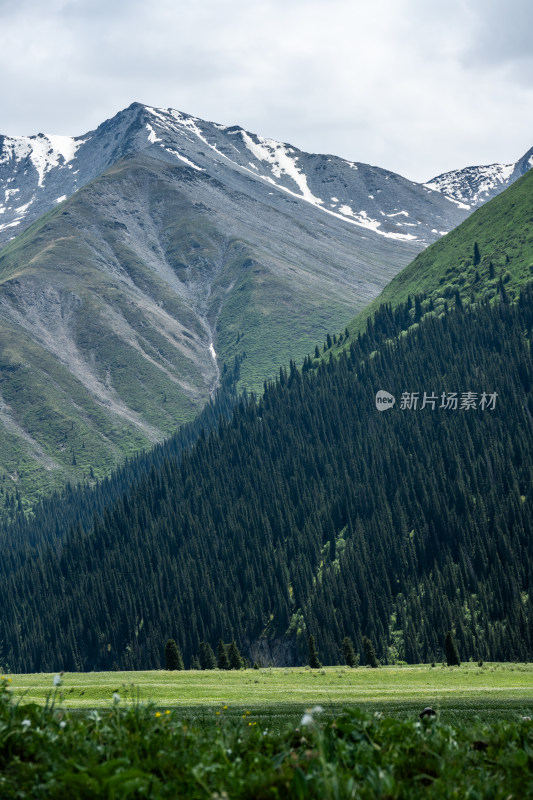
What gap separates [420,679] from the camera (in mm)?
70375

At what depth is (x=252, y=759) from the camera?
1307 cm

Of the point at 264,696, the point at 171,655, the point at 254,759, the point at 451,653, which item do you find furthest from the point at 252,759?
the point at 451,653

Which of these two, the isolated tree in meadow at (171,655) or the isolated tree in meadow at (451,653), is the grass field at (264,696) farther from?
the isolated tree in meadow at (451,653)

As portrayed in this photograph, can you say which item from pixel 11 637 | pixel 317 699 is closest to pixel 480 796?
pixel 317 699

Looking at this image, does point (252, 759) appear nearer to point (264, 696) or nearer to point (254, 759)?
point (254, 759)

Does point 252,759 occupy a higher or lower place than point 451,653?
higher

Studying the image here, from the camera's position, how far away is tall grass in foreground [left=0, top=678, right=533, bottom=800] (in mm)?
11484

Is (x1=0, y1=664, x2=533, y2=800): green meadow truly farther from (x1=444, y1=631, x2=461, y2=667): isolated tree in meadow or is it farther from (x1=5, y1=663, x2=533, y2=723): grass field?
(x1=444, y1=631, x2=461, y2=667): isolated tree in meadow

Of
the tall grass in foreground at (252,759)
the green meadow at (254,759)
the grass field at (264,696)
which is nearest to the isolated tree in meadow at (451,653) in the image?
the grass field at (264,696)

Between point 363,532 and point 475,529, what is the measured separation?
2732cm

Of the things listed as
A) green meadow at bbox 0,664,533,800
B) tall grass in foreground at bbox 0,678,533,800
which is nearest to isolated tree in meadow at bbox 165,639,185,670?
green meadow at bbox 0,664,533,800

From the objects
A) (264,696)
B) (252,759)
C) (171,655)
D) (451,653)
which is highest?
(252,759)

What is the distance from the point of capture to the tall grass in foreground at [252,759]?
1148cm

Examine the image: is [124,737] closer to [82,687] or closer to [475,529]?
[82,687]
